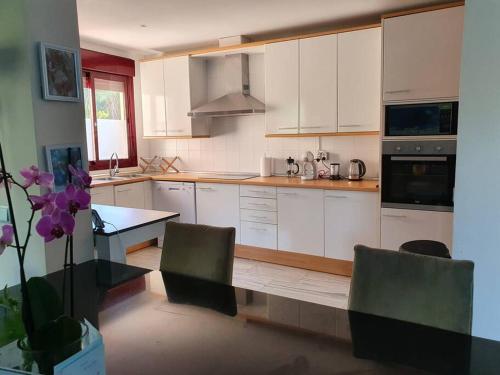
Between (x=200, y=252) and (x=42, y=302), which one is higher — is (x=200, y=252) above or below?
below

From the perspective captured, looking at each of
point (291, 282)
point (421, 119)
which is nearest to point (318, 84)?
point (421, 119)

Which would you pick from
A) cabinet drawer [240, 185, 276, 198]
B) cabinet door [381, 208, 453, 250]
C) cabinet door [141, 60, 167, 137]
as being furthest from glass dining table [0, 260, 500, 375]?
cabinet door [141, 60, 167, 137]

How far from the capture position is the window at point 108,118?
462cm

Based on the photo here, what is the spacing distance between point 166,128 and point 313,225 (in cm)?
218

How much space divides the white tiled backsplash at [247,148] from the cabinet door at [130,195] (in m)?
0.82

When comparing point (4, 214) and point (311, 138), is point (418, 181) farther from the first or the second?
point (4, 214)

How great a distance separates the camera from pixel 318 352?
3.54ft

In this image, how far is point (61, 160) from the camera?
5.71ft

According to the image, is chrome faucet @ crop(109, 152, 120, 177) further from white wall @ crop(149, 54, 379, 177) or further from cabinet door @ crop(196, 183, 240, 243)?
cabinet door @ crop(196, 183, 240, 243)

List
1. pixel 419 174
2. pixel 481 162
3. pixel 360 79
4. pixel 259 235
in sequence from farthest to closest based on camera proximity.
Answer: pixel 259 235
pixel 360 79
pixel 419 174
pixel 481 162

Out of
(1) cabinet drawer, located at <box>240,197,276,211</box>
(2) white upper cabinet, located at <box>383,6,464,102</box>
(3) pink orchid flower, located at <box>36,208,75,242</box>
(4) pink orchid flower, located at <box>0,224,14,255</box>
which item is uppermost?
(2) white upper cabinet, located at <box>383,6,464,102</box>

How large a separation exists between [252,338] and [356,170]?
2.99 m

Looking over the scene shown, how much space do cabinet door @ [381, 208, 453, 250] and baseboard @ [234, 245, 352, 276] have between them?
1.65 ft

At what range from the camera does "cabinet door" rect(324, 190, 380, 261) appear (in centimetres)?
349
